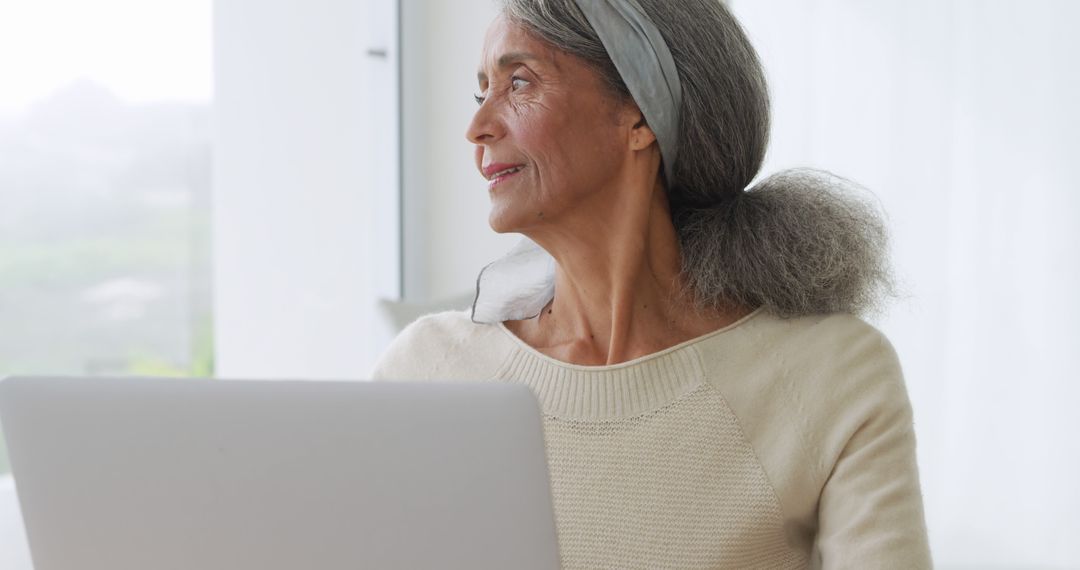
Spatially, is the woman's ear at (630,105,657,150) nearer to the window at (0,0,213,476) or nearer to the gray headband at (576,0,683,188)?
the gray headband at (576,0,683,188)

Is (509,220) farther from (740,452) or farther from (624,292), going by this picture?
(740,452)

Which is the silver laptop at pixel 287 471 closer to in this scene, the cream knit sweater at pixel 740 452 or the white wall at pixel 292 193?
the cream knit sweater at pixel 740 452

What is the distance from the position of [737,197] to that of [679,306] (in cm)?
16

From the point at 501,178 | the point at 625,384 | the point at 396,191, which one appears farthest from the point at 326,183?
the point at 625,384

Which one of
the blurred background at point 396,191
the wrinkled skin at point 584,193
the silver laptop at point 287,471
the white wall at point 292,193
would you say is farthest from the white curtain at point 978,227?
the silver laptop at point 287,471

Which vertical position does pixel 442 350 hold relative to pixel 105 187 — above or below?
below

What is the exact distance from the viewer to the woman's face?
4.75 ft

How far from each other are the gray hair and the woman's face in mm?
23

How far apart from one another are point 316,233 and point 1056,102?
7.34 feet

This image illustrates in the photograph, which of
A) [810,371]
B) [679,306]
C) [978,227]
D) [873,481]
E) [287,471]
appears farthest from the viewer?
[978,227]

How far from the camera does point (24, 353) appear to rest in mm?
4578

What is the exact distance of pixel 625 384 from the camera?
56.8 inches

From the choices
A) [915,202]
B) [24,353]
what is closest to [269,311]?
[24,353]

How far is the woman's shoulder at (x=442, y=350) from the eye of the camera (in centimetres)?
158
